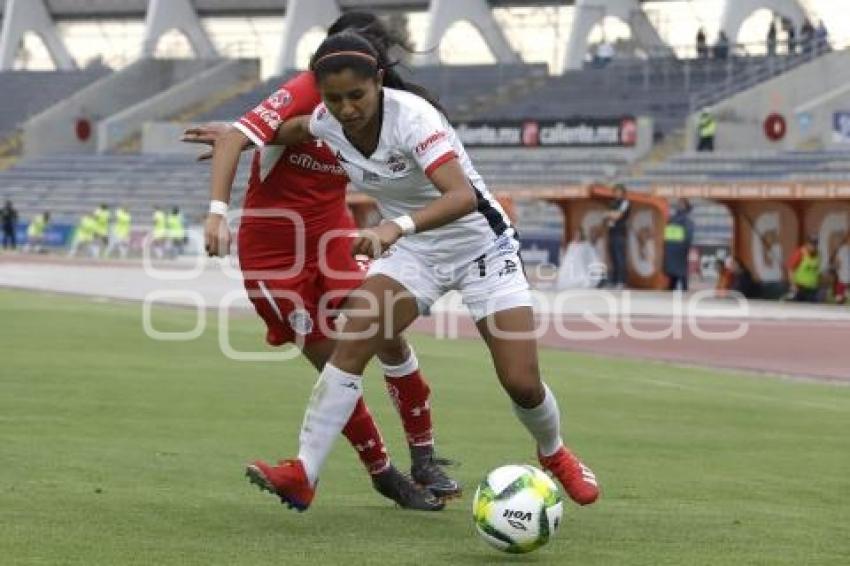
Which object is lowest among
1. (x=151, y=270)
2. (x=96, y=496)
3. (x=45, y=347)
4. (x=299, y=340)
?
(x=151, y=270)

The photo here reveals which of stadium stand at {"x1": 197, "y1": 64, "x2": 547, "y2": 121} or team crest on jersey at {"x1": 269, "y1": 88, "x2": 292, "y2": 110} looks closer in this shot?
team crest on jersey at {"x1": 269, "y1": 88, "x2": 292, "y2": 110}

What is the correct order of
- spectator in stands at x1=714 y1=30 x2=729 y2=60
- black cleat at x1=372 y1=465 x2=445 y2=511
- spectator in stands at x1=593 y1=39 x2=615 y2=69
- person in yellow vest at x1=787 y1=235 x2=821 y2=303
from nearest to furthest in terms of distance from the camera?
black cleat at x1=372 y1=465 x2=445 y2=511 < person in yellow vest at x1=787 y1=235 x2=821 y2=303 < spectator in stands at x1=714 y1=30 x2=729 y2=60 < spectator in stands at x1=593 y1=39 x2=615 y2=69

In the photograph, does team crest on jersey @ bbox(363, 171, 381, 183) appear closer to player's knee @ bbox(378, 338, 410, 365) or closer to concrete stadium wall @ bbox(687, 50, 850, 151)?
player's knee @ bbox(378, 338, 410, 365)

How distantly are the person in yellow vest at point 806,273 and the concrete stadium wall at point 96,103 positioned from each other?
43.8m

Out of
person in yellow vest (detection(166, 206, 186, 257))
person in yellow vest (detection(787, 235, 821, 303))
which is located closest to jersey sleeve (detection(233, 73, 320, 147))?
person in yellow vest (detection(787, 235, 821, 303))

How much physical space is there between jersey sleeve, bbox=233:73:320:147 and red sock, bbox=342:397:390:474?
1305 millimetres

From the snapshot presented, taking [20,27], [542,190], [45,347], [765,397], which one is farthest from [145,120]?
[765,397]

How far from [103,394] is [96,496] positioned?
628 cm

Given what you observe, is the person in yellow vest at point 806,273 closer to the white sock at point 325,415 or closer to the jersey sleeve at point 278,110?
the jersey sleeve at point 278,110

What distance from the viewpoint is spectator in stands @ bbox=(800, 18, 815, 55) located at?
55.2 meters

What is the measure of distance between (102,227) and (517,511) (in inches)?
2039

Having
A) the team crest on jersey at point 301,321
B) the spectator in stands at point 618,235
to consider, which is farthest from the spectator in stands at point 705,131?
the team crest on jersey at point 301,321

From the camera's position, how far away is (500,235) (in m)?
8.92

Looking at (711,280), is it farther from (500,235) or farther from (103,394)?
(500,235)
